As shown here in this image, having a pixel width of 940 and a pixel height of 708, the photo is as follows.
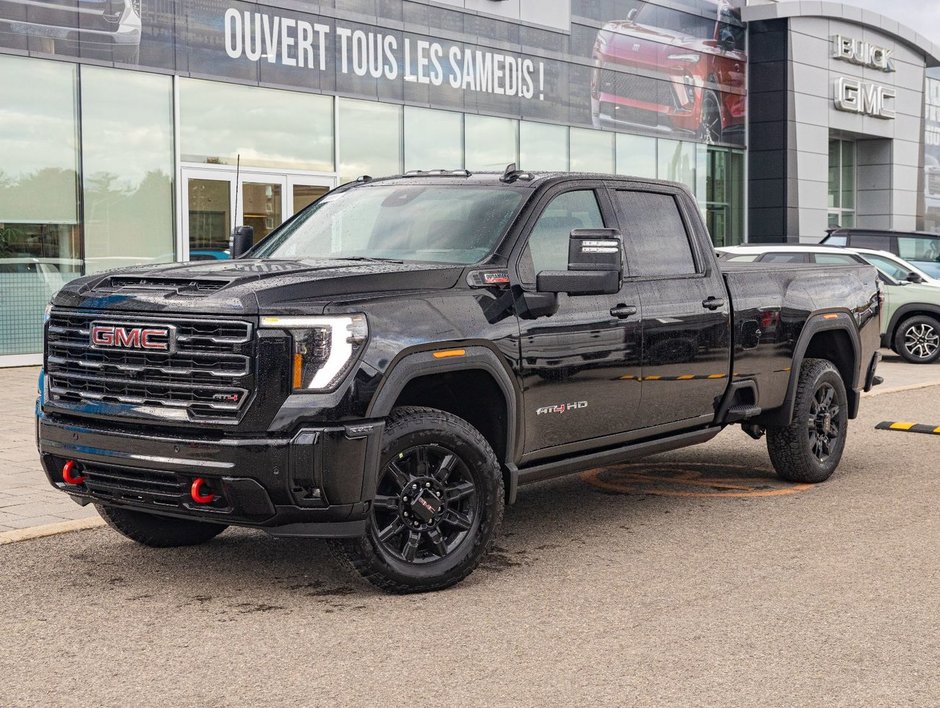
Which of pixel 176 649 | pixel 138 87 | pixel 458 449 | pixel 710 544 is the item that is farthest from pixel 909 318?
pixel 176 649

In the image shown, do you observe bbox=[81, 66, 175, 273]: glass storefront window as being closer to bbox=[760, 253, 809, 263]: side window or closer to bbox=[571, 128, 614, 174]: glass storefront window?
bbox=[760, 253, 809, 263]: side window

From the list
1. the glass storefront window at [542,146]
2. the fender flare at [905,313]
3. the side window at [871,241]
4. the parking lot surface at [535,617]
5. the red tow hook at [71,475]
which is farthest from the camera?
the glass storefront window at [542,146]

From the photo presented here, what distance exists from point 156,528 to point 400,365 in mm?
1864

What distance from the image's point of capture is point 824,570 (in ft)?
19.9

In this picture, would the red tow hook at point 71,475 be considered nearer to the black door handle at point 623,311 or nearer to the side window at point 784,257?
the black door handle at point 623,311

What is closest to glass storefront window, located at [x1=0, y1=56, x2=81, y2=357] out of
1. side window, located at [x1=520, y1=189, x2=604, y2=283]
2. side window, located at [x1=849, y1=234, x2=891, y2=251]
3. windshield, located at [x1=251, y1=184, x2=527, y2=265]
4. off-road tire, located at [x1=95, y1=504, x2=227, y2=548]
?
windshield, located at [x1=251, y1=184, x2=527, y2=265]

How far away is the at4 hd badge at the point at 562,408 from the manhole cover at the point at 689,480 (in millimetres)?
1934

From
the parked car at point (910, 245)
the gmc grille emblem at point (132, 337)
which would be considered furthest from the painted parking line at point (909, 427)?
the parked car at point (910, 245)

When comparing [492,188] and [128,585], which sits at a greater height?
[492,188]

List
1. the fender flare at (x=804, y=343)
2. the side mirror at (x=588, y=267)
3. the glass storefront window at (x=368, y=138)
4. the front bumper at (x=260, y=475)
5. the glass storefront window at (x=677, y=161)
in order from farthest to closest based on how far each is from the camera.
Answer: the glass storefront window at (x=677, y=161) → the glass storefront window at (x=368, y=138) → the fender flare at (x=804, y=343) → the side mirror at (x=588, y=267) → the front bumper at (x=260, y=475)

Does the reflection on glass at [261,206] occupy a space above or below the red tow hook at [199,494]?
above

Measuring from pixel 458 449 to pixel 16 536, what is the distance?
2.64 meters

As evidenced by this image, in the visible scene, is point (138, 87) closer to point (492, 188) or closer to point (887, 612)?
point (492, 188)

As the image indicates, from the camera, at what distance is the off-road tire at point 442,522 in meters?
5.50
